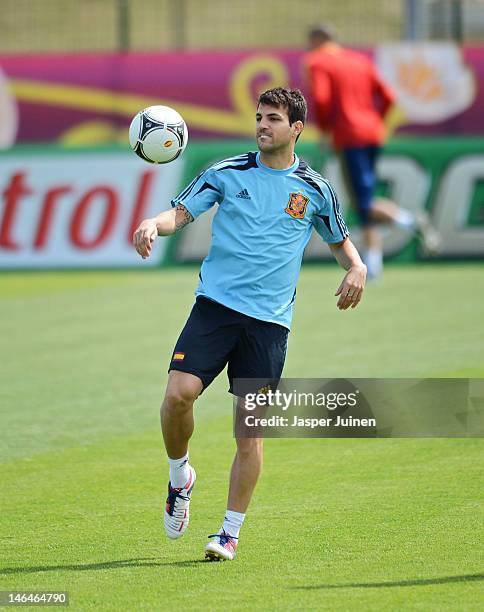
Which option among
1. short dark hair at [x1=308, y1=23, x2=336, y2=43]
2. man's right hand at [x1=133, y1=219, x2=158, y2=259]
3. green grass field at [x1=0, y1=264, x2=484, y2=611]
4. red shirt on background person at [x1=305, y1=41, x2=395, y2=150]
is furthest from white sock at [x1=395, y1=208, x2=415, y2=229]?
man's right hand at [x1=133, y1=219, x2=158, y2=259]

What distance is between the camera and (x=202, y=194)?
255 inches

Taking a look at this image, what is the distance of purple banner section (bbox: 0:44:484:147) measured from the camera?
19875mm

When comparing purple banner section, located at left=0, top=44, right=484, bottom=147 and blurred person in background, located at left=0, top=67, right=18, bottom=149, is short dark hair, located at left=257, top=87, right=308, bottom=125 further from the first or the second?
blurred person in background, located at left=0, top=67, right=18, bottom=149

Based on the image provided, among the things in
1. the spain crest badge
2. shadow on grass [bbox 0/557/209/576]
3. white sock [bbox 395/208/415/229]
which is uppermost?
the spain crest badge

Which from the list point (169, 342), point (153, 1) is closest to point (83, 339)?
point (169, 342)

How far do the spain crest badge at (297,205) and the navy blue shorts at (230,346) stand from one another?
21.7 inches

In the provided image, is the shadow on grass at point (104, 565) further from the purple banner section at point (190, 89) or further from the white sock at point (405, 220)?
the purple banner section at point (190, 89)

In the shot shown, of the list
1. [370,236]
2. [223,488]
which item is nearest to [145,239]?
[223,488]

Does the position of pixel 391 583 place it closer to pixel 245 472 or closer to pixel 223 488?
pixel 245 472

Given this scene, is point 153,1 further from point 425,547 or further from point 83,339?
point 425,547

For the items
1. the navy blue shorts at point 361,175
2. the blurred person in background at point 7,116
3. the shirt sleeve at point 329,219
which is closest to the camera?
the shirt sleeve at point 329,219

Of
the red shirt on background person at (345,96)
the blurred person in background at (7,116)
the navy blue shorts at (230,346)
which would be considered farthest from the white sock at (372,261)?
the navy blue shorts at (230,346)

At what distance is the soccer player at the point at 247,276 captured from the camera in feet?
21.0

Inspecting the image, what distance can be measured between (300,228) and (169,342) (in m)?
6.88
